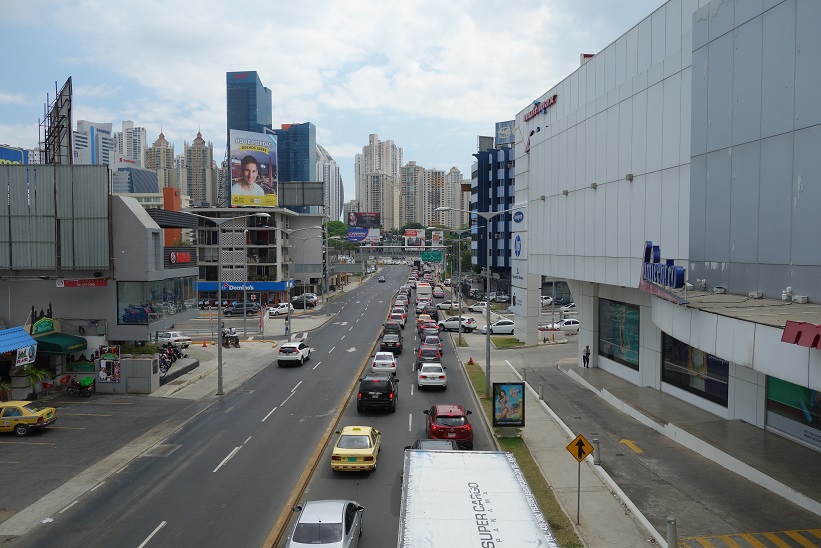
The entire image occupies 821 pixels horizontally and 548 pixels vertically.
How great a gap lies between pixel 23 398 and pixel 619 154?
99.8 feet

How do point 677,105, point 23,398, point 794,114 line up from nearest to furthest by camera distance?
point 794,114
point 677,105
point 23,398

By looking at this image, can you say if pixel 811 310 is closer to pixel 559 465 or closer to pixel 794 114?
pixel 794 114

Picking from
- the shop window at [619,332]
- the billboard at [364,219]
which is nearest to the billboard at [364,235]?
the billboard at [364,219]

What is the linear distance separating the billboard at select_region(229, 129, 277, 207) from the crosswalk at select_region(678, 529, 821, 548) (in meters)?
70.7

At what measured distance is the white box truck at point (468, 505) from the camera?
936 centimetres

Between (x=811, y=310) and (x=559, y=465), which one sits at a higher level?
(x=811, y=310)

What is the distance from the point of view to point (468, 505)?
10539mm

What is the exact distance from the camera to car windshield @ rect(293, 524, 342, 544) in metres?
12.1

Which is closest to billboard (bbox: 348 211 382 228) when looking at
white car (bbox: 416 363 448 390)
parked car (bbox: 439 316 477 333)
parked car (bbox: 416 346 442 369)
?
parked car (bbox: 439 316 477 333)

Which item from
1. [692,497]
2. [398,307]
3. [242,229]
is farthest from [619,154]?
[242,229]

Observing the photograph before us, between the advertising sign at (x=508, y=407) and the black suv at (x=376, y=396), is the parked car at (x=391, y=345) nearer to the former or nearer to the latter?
the black suv at (x=376, y=396)

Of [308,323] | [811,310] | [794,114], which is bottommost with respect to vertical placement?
[308,323]

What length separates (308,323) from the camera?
6356 centimetres

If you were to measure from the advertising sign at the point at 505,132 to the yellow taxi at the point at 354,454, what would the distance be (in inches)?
3731
